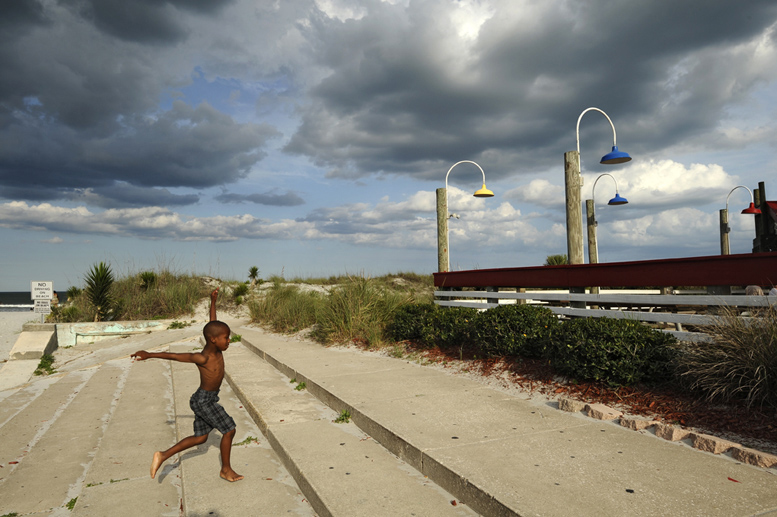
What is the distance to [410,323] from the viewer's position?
8.74 m

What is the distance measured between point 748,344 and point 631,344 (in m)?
1.02

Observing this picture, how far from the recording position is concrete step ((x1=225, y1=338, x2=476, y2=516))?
9.82 ft

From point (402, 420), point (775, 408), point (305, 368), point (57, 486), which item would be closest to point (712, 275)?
point (775, 408)

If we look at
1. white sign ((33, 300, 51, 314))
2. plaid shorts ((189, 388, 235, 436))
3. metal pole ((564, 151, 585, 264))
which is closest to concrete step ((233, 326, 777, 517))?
plaid shorts ((189, 388, 235, 436))

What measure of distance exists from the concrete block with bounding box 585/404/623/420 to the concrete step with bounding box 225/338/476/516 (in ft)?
6.24

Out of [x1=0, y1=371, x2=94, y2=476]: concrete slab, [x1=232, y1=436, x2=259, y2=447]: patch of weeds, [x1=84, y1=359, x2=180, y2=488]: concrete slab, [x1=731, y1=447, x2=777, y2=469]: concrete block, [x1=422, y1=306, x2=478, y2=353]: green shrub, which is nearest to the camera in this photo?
[x1=731, y1=447, x2=777, y2=469]: concrete block

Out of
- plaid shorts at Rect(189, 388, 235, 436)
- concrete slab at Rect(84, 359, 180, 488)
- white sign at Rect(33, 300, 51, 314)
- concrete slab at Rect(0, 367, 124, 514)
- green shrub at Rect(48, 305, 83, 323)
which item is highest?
white sign at Rect(33, 300, 51, 314)

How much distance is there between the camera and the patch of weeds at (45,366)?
996 cm

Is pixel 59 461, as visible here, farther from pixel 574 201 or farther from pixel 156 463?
pixel 574 201

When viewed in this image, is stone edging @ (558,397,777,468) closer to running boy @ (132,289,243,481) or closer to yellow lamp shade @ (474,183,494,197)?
running boy @ (132,289,243,481)

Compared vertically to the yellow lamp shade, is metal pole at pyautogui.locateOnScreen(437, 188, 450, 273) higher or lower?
lower

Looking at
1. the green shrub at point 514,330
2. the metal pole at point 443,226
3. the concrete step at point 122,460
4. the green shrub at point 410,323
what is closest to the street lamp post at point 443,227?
the metal pole at point 443,226

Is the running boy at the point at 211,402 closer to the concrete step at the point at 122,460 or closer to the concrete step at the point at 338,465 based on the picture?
the concrete step at the point at 122,460

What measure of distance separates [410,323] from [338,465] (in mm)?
5173
